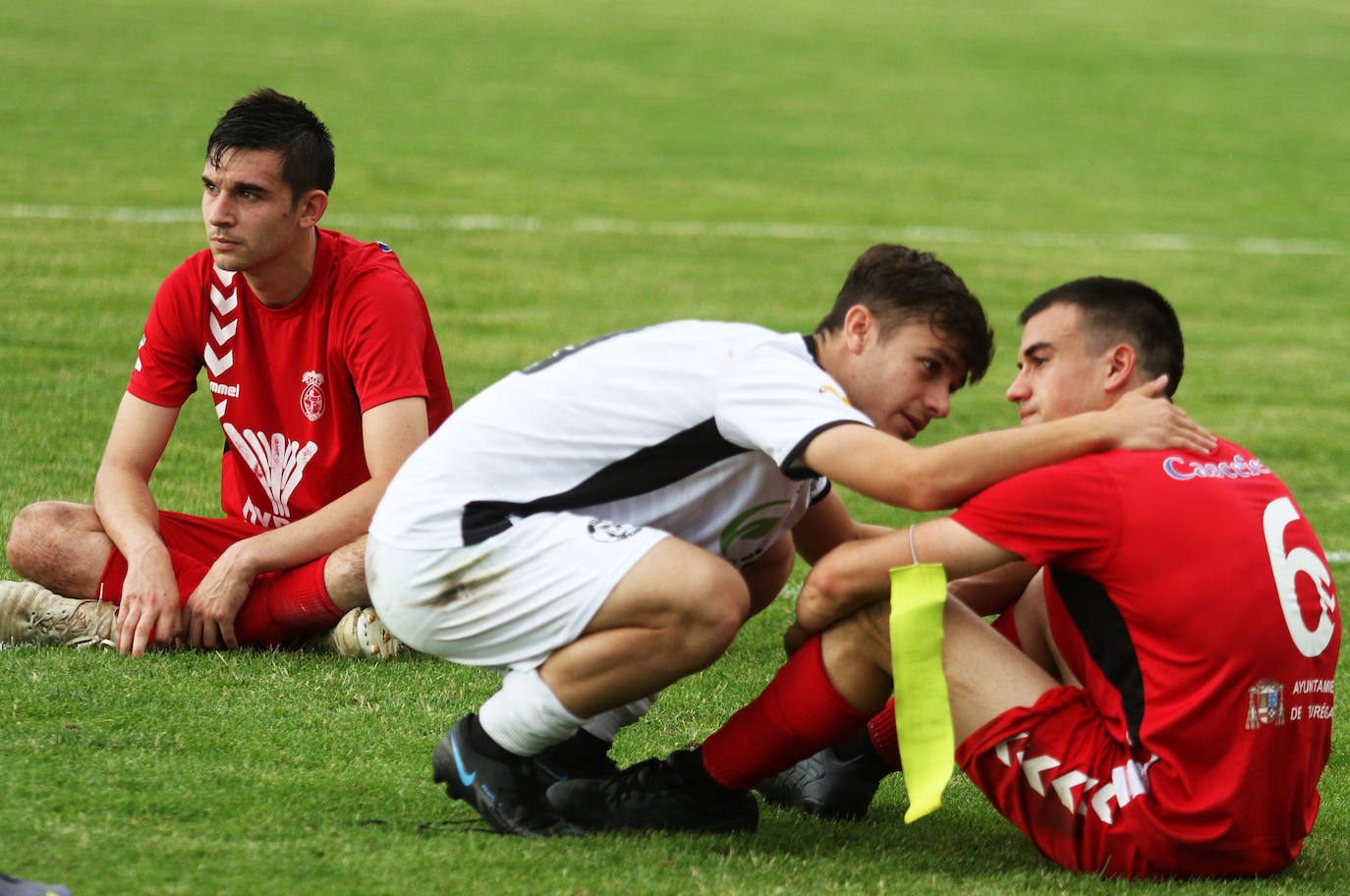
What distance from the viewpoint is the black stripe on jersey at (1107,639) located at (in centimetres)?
321

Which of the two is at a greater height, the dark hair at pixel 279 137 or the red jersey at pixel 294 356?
the dark hair at pixel 279 137

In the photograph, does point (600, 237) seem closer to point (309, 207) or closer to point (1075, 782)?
point (309, 207)

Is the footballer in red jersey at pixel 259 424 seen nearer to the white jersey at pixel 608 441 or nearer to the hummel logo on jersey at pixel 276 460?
the hummel logo on jersey at pixel 276 460

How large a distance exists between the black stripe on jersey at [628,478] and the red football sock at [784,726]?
0.44 metres

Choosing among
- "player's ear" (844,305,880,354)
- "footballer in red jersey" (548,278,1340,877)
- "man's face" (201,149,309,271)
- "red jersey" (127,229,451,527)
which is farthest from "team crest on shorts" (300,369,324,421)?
"player's ear" (844,305,880,354)

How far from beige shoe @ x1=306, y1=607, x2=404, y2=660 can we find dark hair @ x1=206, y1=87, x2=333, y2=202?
1.21 m

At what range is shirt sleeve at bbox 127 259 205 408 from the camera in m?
4.84

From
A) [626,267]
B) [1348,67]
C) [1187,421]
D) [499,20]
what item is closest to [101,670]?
[1187,421]

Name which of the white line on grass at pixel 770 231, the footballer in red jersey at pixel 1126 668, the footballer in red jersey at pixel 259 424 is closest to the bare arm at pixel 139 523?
the footballer in red jersey at pixel 259 424

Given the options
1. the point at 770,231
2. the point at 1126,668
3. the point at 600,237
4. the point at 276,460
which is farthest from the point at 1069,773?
the point at 770,231

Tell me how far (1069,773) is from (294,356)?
261 centimetres

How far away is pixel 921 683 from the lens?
3156 mm

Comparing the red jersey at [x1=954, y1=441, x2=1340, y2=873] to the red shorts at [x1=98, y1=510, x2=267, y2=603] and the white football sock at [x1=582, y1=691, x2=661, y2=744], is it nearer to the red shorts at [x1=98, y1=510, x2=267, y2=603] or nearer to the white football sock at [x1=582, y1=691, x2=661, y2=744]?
the white football sock at [x1=582, y1=691, x2=661, y2=744]

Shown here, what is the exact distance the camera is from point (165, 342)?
15.9ft
